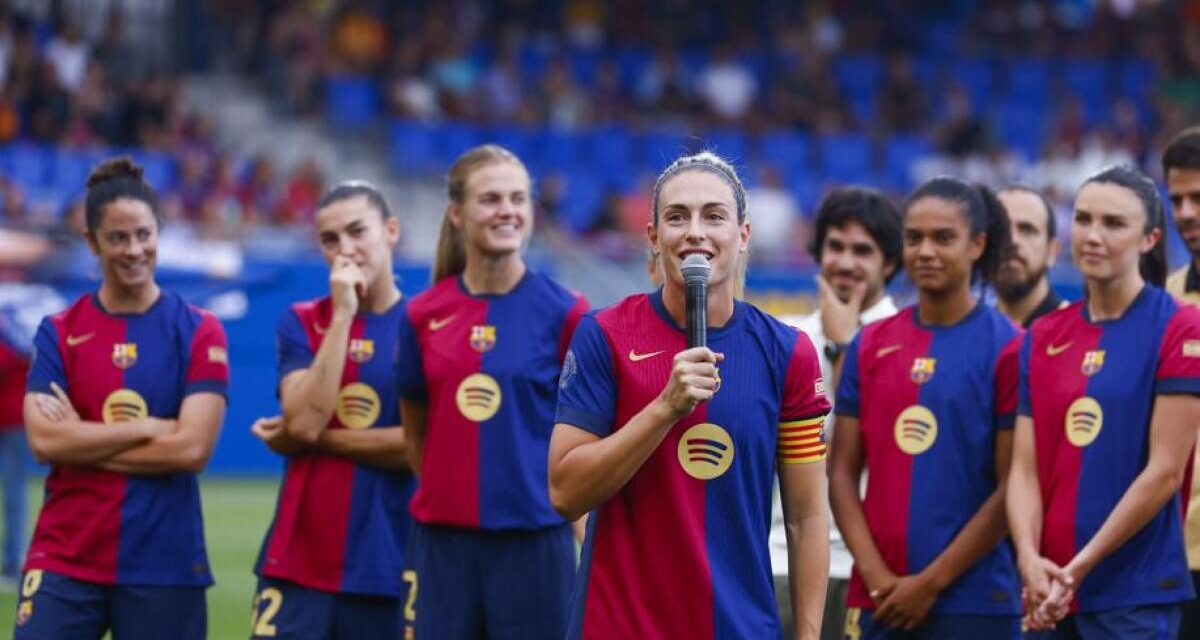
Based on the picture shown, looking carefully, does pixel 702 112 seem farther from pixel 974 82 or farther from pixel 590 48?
pixel 974 82

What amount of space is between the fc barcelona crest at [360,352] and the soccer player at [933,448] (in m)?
1.84

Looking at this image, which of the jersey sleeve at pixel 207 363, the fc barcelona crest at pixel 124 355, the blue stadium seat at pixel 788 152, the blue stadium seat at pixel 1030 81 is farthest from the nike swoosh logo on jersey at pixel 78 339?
the blue stadium seat at pixel 1030 81

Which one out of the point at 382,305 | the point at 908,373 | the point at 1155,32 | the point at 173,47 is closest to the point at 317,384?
the point at 382,305

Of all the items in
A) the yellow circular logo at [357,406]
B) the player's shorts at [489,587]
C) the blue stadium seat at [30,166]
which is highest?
the blue stadium seat at [30,166]

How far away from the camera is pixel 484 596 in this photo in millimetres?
6141

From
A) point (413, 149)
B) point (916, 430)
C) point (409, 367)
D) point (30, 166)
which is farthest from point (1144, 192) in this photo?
point (413, 149)

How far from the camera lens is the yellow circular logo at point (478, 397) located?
6242 mm

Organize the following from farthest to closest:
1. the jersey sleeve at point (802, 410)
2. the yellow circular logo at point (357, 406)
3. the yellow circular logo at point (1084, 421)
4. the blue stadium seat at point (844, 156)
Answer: the blue stadium seat at point (844, 156)
the yellow circular logo at point (357, 406)
the yellow circular logo at point (1084, 421)
the jersey sleeve at point (802, 410)

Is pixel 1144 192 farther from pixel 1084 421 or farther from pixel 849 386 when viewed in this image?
pixel 849 386

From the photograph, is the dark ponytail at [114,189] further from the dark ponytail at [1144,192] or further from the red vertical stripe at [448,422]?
the dark ponytail at [1144,192]

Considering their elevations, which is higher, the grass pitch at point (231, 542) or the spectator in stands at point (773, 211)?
the spectator in stands at point (773, 211)

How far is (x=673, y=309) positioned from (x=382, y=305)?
2.57 meters

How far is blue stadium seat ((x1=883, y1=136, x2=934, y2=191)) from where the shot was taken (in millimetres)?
23266

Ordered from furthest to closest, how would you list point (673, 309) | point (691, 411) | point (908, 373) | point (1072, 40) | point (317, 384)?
point (1072, 40)
point (317, 384)
point (908, 373)
point (673, 309)
point (691, 411)
